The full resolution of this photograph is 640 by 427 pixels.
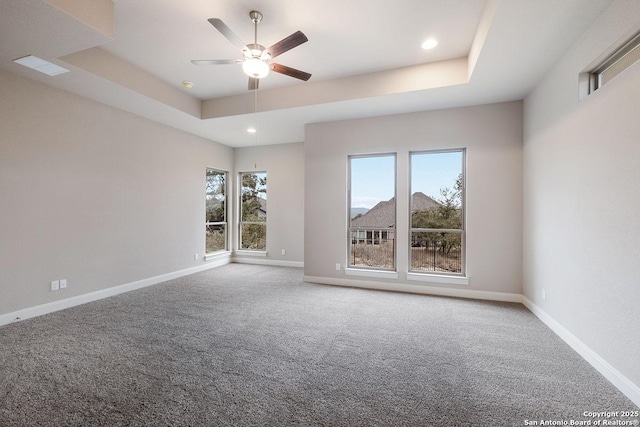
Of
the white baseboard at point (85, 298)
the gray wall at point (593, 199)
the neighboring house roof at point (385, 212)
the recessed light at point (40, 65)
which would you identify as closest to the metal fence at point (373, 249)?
the neighboring house roof at point (385, 212)

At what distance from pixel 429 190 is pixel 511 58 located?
209cm

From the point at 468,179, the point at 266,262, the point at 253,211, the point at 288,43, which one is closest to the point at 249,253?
the point at 266,262

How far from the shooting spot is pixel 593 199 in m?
2.41

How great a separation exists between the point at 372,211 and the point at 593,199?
2955 mm

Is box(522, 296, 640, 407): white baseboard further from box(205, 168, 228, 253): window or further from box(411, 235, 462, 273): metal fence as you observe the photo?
box(205, 168, 228, 253): window

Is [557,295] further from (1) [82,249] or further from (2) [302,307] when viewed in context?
(1) [82,249]

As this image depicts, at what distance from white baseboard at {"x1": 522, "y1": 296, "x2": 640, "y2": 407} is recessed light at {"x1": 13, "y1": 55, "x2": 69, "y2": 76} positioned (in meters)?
5.87

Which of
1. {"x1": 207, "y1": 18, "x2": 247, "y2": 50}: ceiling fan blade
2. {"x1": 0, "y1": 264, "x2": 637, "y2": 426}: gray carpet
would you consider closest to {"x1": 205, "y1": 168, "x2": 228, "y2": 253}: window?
{"x1": 0, "y1": 264, "x2": 637, "y2": 426}: gray carpet

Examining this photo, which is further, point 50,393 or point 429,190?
point 429,190

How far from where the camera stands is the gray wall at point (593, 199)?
6.56ft

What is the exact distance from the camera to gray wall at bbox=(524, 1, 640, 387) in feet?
6.56

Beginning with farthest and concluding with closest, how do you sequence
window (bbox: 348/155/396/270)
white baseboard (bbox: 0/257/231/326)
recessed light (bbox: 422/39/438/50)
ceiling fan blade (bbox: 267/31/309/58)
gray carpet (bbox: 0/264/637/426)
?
1. window (bbox: 348/155/396/270)
2. white baseboard (bbox: 0/257/231/326)
3. recessed light (bbox: 422/39/438/50)
4. ceiling fan blade (bbox: 267/31/309/58)
5. gray carpet (bbox: 0/264/637/426)

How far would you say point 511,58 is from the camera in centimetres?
294

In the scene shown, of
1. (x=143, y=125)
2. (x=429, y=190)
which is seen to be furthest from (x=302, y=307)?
(x=143, y=125)
